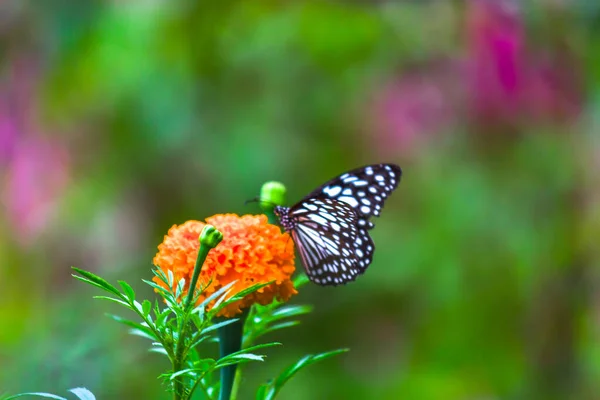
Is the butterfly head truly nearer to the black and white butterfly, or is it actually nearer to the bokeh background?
the black and white butterfly

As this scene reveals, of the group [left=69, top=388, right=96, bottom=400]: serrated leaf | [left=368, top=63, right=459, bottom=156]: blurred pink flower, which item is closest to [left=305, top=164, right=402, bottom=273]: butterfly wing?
[left=69, top=388, right=96, bottom=400]: serrated leaf

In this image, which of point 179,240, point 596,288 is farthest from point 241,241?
point 596,288

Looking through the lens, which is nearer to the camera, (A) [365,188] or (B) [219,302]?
(B) [219,302]

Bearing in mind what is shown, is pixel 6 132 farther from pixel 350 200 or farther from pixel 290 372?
pixel 290 372

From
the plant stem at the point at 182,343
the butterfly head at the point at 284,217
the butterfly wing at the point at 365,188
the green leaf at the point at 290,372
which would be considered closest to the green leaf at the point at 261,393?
the green leaf at the point at 290,372

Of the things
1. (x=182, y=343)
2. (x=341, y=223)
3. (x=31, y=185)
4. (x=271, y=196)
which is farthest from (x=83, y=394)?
(x=31, y=185)

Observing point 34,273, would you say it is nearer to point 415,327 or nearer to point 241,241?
point 415,327
